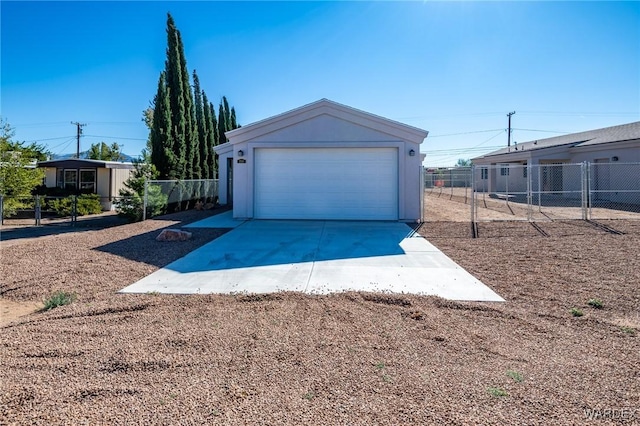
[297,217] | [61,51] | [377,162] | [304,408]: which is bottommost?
[304,408]

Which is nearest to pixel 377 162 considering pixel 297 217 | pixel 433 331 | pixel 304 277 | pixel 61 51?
pixel 297 217

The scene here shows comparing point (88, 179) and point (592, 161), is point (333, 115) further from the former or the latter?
point (592, 161)

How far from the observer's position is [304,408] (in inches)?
98.3

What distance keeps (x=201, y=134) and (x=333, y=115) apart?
13.7 meters

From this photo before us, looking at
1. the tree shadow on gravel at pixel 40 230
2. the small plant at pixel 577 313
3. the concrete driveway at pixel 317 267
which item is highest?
the tree shadow on gravel at pixel 40 230

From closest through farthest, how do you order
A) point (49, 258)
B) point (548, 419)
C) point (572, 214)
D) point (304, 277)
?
point (548, 419), point (304, 277), point (49, 258), point (572, 214)

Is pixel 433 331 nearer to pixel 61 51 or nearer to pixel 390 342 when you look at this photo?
pixel 390 342

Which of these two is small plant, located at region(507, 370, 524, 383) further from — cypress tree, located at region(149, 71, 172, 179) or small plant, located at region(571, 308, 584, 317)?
cypress tree, located at region(149, 71, 172, 179)

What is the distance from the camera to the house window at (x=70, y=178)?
20703 millimetres

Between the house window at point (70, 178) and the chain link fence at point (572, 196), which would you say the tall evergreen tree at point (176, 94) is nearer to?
the house window at point (70, 178)

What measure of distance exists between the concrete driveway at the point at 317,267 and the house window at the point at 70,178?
52.6 feet

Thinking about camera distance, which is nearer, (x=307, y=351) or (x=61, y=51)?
(x=307, y=351)

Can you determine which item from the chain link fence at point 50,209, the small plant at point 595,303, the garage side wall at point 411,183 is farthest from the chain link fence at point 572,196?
the chain link fence at point 50,209

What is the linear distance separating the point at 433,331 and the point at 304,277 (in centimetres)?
268
